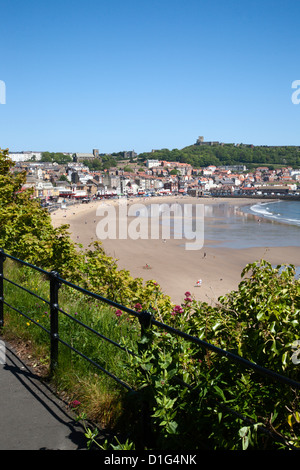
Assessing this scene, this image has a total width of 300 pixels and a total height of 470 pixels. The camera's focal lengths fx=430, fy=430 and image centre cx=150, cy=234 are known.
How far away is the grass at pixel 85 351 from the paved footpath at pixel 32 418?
14cm

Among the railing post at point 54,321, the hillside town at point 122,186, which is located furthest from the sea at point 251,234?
the hillside town at point 122,186

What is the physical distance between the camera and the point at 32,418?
10.2ft

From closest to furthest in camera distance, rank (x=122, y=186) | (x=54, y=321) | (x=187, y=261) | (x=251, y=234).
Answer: (x=54, y=321) < (x=187, y=261) < (x=251, y=234) < (x=122, y=186)

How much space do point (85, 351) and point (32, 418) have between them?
80 centimetres

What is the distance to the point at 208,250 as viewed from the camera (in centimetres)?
3253

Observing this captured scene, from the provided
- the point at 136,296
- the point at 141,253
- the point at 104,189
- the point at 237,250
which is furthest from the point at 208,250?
the point at 104,189

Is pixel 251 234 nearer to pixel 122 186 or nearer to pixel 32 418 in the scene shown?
pixel 32 418

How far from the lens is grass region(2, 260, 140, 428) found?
3166 millimetres

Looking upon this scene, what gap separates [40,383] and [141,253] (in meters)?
27.3

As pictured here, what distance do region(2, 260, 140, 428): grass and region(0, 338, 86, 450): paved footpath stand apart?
14cm

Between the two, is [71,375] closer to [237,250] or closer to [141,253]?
[141,253]

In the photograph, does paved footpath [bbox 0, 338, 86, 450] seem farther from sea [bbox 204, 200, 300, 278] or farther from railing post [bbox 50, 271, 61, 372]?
sea [bbox 204, 200, 300, 278]
